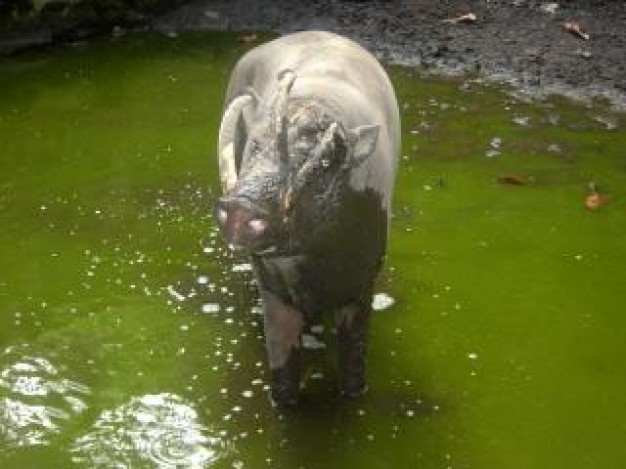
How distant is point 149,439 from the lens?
3.50 m

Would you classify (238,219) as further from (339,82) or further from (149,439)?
(149,439)

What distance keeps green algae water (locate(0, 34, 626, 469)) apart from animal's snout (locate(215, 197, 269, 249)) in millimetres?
1090

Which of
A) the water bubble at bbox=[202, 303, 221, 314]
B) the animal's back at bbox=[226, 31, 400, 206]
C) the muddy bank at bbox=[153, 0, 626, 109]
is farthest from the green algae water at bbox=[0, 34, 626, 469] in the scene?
the animal's back at bbox=[226, 31, 400, 206]

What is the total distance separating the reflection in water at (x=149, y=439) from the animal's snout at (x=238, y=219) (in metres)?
1.09

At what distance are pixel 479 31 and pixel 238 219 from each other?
501 cm

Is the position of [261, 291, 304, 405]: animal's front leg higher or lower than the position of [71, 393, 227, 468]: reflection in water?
higher

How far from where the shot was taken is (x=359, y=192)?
118 inches

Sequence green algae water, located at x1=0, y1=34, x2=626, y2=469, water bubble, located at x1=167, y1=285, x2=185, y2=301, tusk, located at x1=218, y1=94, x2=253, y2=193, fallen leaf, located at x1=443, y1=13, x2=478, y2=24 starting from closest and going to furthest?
tusk, located at x1=218, y1=94, x2=253, y2=193
green algae water, located at x1=0, y1=34, x2=626, y2=469
water bubble, located at x1=167, y1=285, x2=185, y2=301
fallen leaf, located at x1=443, y1=13, x2=478, y2=24

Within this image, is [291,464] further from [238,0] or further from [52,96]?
[238,0]

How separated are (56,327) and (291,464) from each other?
129cm

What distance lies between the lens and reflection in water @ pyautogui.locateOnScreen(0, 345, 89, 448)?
3.53 metres

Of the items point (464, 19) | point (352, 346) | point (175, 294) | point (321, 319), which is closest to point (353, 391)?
point (352, 346)

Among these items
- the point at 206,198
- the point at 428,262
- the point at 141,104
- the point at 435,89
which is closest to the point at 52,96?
the point at 141,104

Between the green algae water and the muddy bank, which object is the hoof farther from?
the muddy bank
